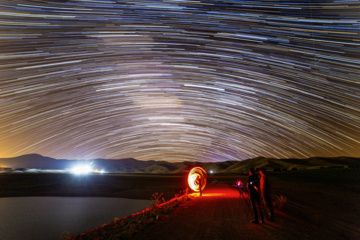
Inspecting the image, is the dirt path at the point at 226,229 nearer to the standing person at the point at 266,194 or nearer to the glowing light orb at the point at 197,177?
the standing person at the point at 266,194

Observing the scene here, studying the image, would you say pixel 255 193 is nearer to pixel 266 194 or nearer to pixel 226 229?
pixel 266 194

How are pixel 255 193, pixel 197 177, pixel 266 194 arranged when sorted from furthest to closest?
pixel 197 177 → pixel 266 194 → pixel 255 193

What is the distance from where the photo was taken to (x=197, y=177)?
2156cm

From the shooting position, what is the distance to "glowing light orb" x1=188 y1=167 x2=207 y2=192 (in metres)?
21.4

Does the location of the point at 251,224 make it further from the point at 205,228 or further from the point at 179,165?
the point at 179,165

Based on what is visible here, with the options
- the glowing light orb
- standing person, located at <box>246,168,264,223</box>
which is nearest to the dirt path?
standing person, located at <box>246,168,264,223</box>

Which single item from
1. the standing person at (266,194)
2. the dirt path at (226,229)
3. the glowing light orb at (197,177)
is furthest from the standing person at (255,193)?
the glowing light orb at (197,177)

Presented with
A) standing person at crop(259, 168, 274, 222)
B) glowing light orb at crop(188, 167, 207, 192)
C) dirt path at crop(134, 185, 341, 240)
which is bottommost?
dirt path at crop(134, 185, 341, 240)

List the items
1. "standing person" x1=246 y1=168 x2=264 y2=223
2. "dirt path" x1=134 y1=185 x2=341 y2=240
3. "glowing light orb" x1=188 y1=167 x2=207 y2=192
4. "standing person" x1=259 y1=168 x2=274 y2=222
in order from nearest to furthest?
"dirt path" x1=134 y1=185 x2=341 y2=240, "standing person" x1=246 y1=168 x2=264 y2=223, "standing person" x1=259 y1=168 x2=274 y2=222, "glowing light orb" x1=188 y1=167 x2=207 y2=192

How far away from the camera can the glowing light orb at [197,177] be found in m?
21.4

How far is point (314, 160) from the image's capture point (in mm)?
121875

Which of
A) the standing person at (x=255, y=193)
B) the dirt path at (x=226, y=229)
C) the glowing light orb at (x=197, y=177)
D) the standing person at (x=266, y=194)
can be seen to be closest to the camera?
the dirt path at (x=226, y=229)

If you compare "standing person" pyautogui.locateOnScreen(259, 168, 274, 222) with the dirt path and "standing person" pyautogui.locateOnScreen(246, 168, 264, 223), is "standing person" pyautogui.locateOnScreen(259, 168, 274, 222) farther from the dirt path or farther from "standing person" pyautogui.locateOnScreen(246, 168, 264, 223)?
"standing person" pyautogui.locateOnScreen(246, 168, 264, 223)

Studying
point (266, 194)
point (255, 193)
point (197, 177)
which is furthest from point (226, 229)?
point (197, 177)
